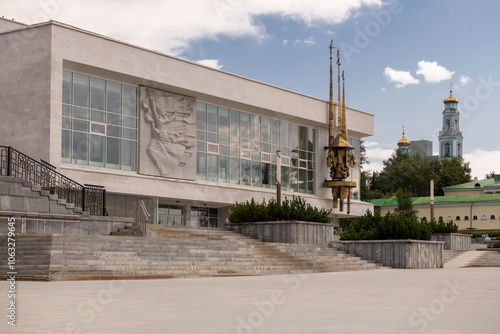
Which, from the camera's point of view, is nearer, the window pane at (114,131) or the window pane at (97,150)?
the window pane at (97,150)

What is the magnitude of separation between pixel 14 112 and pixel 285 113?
1919 cm

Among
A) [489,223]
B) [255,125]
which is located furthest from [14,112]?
[489,223]

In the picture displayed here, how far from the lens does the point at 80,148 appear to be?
35188 mm

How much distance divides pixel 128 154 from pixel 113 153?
3.68 ft

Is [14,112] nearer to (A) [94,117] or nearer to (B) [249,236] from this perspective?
(A) [94,117]

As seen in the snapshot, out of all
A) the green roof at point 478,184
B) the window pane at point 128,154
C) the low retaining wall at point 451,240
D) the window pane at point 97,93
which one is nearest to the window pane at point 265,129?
the window pane at point 128,154

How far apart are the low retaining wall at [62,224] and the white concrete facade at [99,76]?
666 cm

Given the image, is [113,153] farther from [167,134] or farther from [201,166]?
[201,166]

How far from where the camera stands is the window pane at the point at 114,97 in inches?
1457

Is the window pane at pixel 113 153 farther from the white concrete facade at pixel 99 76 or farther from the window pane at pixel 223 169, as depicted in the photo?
the window pane at pixel 223 169

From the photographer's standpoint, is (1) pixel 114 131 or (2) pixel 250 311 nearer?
(2) pixel 250 311

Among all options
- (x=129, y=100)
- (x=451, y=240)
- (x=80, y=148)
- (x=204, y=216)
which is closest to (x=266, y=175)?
(x=204, y=216)

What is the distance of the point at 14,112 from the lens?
34062 mm

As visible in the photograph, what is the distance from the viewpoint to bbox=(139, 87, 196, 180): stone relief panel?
127 feet
